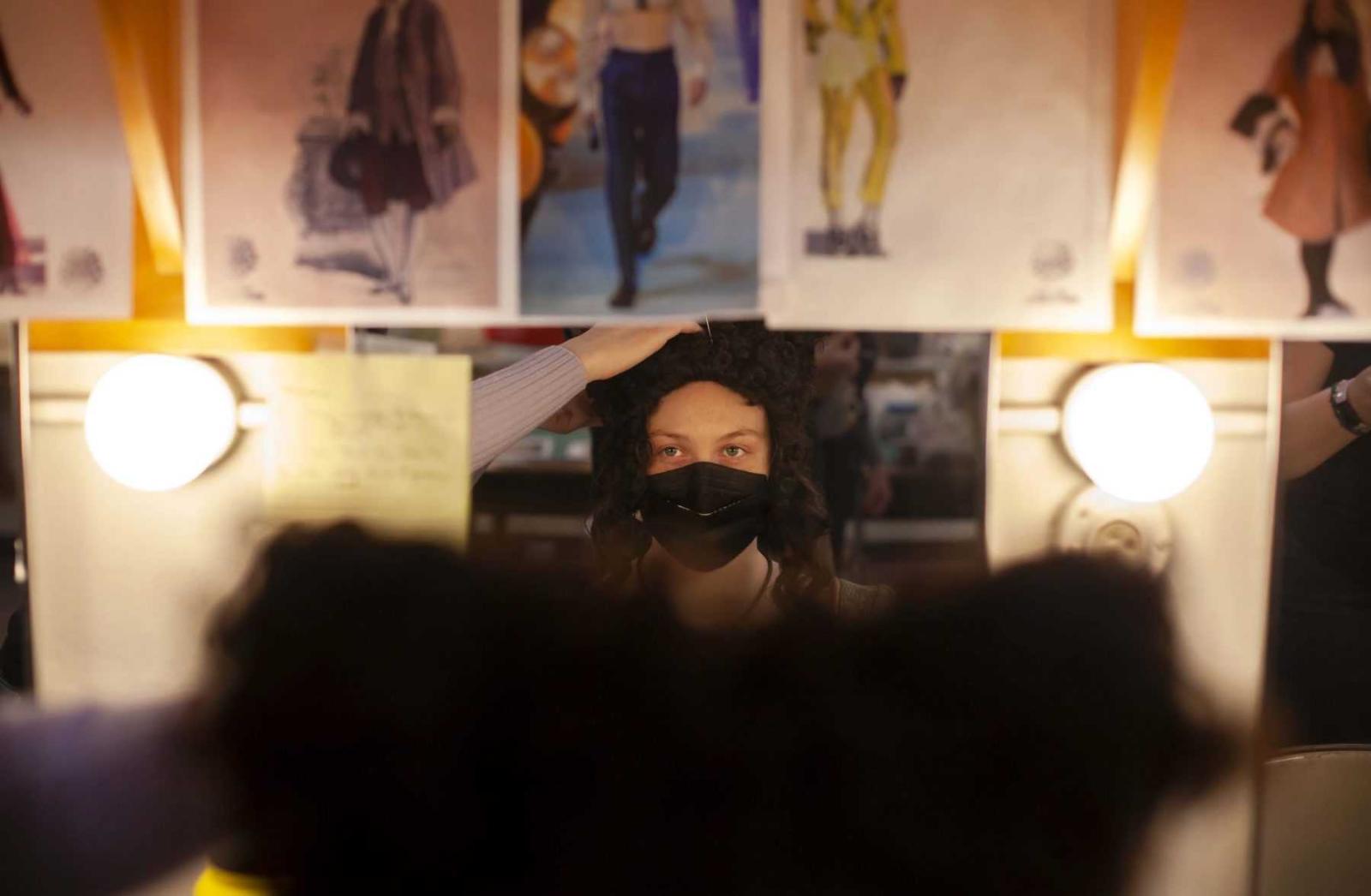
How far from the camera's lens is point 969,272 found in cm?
89

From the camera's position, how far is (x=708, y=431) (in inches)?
35.3

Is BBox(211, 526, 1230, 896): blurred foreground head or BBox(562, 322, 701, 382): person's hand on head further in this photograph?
BBox(562, 322, 701, 382): person's hand on head

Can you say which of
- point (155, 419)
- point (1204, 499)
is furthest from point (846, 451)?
point (155, 419)

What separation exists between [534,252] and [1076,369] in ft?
1.70

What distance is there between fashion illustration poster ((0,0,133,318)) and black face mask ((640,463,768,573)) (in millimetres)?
538

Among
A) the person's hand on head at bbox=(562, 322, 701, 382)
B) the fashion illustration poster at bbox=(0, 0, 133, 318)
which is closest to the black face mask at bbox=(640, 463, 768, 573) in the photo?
the person's hand on head at bbox=(562, 322, 701, 382)

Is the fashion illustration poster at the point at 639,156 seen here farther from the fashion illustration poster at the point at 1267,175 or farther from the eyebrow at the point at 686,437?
the fashion illustration poster at the point at 1267,175

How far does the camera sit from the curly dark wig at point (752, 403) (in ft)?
2.97

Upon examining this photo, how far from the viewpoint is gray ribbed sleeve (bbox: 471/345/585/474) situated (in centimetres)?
92

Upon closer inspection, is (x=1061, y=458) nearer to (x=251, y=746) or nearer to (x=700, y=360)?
(x=700, y=360)

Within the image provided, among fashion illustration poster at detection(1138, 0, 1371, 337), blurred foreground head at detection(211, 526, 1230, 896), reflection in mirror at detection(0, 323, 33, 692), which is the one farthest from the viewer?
reflection in mirror at detection(0, 323, 33, 692)

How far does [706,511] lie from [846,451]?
14 centimetres

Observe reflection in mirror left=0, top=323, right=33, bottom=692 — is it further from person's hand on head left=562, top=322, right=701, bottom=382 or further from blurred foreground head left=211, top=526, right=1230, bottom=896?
person's hand on head left=562, top=322, right=701, bottom=382

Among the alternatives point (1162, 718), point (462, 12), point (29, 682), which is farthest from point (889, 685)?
point (29, 682)
